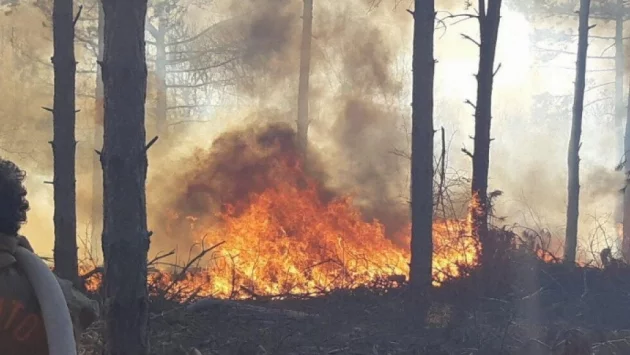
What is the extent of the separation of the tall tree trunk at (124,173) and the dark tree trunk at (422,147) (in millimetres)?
4614

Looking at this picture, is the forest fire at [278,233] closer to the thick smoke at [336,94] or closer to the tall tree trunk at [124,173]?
the thick smoke at [336,94]

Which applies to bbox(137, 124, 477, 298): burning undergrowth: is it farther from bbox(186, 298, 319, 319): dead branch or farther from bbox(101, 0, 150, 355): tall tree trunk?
bbox(101, 0, 150, 355): tall tree trunk

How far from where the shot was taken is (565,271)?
9.85 m

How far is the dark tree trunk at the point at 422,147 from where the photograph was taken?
870cm

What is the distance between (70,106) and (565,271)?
748 cm

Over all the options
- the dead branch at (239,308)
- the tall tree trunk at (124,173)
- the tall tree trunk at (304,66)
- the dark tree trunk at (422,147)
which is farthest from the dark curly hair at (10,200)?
the tall tree trunk at (304,66)

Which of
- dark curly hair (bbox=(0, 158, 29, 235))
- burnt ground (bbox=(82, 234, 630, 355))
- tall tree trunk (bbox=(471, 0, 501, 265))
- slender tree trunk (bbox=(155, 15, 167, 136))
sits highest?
slender tree trunk (bbox=(155, 15, 167, 136))

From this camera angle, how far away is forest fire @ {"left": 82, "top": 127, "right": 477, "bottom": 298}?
9.41m

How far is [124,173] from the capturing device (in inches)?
189

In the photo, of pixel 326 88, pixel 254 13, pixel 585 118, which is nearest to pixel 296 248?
pixel 254 13

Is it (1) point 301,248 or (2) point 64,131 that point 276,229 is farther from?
(2) point 64,131

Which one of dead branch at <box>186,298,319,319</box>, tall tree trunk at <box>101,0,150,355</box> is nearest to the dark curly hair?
tall tree trunk at <box>101,0,150,355</box>

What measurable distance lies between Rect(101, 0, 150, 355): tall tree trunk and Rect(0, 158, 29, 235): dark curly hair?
233 centimetres

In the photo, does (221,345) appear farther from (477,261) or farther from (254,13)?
(254,13)
